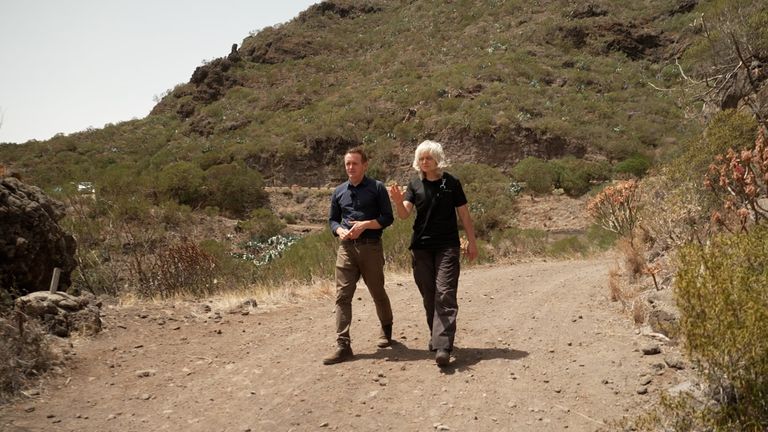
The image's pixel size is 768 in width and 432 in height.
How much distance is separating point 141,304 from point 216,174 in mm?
21520

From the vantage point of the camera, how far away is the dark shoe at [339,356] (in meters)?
4.94

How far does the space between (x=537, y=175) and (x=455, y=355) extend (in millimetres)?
20273

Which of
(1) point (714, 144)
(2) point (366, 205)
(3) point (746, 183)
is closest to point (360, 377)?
(2) point (366, 205)

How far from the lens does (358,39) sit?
54.3 m

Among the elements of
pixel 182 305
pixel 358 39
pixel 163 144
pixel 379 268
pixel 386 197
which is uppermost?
pixel 358 39

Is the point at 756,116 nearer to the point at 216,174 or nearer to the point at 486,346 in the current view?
the point at 486,346

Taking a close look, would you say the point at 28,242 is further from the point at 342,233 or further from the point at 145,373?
the point at 342,233

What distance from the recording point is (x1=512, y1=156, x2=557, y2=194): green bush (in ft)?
77.1

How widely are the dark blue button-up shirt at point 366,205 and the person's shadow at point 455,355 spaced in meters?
1.07

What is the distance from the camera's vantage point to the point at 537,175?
24.1 metres

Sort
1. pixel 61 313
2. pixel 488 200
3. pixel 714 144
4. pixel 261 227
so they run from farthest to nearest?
pixel 261 227, pixel 488 200, pixel 714 144, pixel 61 313

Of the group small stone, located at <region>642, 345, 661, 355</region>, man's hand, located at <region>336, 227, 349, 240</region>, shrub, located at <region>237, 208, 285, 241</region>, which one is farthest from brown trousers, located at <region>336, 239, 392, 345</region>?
shrub, located at <region>237, 208, 285, 241</region>

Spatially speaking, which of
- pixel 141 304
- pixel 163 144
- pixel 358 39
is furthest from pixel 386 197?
pixel 358 39

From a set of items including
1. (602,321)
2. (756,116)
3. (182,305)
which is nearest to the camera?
(602,321)
